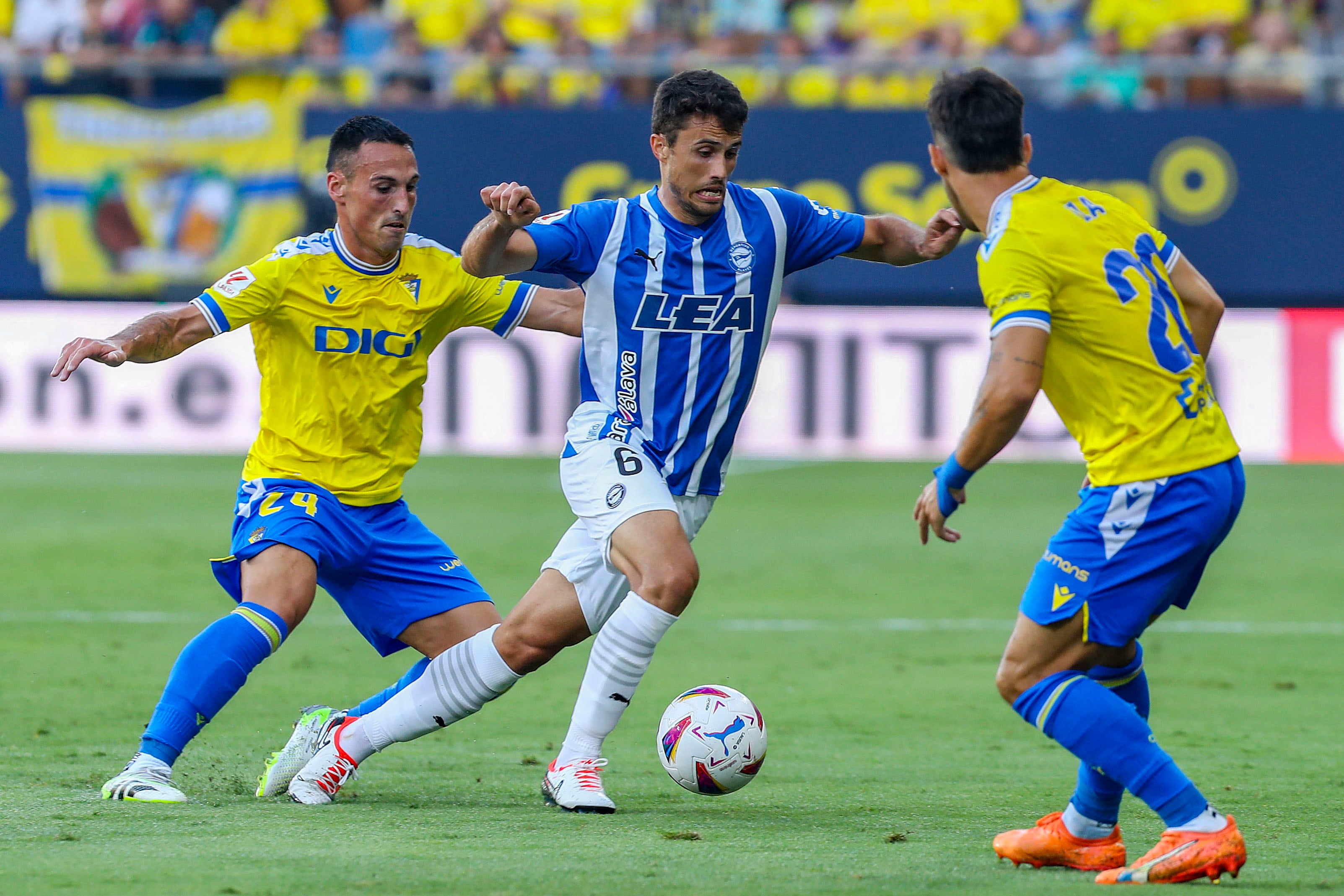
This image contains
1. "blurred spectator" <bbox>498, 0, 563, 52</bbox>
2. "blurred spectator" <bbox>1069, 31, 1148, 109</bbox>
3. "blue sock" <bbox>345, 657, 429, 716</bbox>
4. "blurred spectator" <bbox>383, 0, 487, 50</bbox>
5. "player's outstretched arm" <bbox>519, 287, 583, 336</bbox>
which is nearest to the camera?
"blue sock" <bbox>345, 657, 429, 716</bbox>

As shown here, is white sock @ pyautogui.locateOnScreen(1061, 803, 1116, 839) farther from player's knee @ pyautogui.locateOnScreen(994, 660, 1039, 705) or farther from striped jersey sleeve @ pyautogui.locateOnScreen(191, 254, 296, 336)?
striped jersey sleeve @ pyautogui.locateOnScreen(191, 254, 296, 336)

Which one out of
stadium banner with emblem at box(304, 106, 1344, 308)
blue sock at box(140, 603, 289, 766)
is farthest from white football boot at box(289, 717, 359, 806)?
stadium banner with emblem at box(304, 106, 1344, 308)

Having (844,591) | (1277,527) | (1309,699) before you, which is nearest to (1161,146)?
(1277,527)

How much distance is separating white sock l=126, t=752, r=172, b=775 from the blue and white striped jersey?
1.51 meters

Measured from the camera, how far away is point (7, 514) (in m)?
12.8

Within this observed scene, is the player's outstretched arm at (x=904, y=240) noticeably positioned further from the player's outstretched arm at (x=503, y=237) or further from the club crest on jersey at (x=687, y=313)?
the player's outstretched arm at (x=503, y=237)

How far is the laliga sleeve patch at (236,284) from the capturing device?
5324 millimetres

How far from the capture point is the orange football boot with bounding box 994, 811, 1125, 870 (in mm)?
4375

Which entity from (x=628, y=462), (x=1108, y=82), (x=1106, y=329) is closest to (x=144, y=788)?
(x=628, y=462)

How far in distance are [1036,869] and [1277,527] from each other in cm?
901

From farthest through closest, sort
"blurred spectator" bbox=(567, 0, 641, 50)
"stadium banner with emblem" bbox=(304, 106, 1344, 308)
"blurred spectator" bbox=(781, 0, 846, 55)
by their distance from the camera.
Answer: "blurred spectator" bbox=(567, 0, 641, 50) → "blurred spectator" bbox=(781, 0, 846, 55) → "stadium banner with emblem" bbox=(304, 106, 1344, 308)

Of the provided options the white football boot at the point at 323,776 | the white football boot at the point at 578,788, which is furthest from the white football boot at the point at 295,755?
the white football boot at the point at 578,788

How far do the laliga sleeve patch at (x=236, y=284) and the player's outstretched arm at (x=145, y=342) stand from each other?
10 centimetres

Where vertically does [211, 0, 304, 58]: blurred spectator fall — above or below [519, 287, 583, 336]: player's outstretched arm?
above
